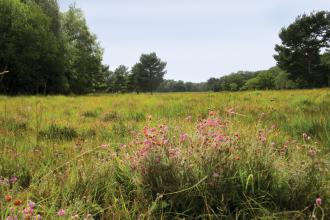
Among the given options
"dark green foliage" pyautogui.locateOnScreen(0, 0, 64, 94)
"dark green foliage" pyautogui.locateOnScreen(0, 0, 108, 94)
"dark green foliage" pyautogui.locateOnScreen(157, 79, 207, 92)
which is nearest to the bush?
"dark green foliage" pyautogui.locateOnScreen(0, 0, 108, 94)

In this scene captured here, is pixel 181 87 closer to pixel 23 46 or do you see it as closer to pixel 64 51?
pixel 64 51

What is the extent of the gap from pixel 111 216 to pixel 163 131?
3.31 feet

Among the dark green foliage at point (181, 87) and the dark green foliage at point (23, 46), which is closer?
the dark green foliage at point (23, 46)

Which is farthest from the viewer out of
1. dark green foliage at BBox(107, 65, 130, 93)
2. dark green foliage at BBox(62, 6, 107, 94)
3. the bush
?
dark green foliage at BBox(107, 65, 130, 93)

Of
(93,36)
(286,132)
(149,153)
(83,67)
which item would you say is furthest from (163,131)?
(93,36)

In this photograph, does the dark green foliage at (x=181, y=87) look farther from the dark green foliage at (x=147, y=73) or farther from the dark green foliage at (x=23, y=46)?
the dark green foliage at (x=23, y=46)

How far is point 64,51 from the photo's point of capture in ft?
131

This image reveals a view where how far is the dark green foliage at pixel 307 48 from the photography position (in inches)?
1966

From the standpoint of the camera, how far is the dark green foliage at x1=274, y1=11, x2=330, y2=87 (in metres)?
49.9

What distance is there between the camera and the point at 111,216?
2391mm

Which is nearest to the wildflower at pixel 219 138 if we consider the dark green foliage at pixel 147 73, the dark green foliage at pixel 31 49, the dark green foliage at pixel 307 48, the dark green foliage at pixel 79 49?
the dark green foliage at pixel 31 49

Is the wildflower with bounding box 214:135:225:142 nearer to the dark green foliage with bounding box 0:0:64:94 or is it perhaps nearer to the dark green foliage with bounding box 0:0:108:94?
the dark green foliage with bounding box 0:0:108:94

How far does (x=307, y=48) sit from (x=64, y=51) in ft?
116

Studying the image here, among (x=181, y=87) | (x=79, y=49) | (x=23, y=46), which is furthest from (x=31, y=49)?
(x=181, y=87)
